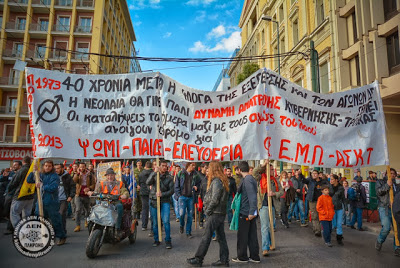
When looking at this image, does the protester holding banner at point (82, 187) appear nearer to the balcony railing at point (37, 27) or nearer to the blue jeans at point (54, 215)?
the blue jeans at point (54, 215)

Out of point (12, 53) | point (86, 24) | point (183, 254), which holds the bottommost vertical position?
point (183, 254)

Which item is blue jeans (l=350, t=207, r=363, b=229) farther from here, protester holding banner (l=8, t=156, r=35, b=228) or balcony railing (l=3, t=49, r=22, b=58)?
balcony railing (l=3, t=49, r=22, b=58)

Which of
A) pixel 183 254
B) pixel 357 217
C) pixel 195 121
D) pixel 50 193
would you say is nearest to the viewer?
pixel 183 254

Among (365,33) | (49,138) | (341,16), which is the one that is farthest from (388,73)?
(49,138)

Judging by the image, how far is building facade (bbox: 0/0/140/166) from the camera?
32.0m

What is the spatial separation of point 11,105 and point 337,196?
119 ft

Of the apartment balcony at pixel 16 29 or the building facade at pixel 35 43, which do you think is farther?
the apartment balcony at pixel 16 29

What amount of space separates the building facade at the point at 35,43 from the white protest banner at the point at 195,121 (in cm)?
2836

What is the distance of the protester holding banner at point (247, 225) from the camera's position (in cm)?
516

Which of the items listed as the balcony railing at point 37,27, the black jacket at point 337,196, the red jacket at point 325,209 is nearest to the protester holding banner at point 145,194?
the red jacket at point 325,209

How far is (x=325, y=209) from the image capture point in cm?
680

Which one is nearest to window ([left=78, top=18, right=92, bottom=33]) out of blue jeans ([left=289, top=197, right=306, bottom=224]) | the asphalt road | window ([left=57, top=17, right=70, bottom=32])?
window ([left=57, top=17, right=70, bottom=32])

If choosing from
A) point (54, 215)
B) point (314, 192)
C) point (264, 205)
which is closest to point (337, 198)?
point (314, 192)

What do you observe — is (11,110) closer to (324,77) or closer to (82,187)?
(82,187)
